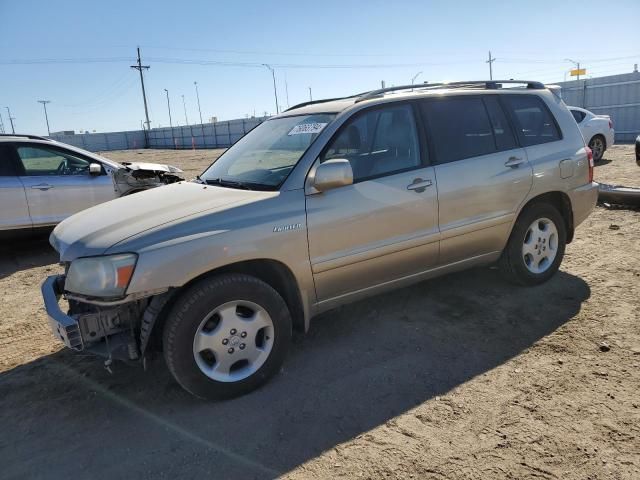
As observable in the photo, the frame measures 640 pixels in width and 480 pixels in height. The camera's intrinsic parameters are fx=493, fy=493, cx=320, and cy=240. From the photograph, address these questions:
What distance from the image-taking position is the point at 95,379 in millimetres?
3516

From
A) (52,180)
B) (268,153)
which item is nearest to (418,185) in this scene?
(268,153)

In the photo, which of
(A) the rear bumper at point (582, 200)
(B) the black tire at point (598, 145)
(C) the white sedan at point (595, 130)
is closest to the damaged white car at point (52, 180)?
(A) the rear bumper at point (582, 200)

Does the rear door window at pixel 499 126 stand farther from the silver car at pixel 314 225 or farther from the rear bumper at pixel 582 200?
the rear bumper at pixel 582 200

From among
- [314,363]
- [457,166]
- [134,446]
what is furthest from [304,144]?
[134,446]

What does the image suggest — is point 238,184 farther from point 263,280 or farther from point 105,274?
point 105,274

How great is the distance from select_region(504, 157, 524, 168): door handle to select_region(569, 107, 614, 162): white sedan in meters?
10.2

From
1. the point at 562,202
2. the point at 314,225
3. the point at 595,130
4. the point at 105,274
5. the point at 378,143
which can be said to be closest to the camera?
the point at 105,274

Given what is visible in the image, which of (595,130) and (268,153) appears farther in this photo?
(595,130)

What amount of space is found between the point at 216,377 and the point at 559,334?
256cm

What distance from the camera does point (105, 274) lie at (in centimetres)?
279

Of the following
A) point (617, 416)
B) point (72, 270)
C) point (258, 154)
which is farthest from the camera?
point (258, 154)

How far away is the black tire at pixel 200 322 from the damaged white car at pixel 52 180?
4.72 meters

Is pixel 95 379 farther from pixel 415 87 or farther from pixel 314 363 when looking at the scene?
pixel 415 87

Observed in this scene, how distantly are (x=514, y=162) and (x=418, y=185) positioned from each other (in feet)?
3.62
